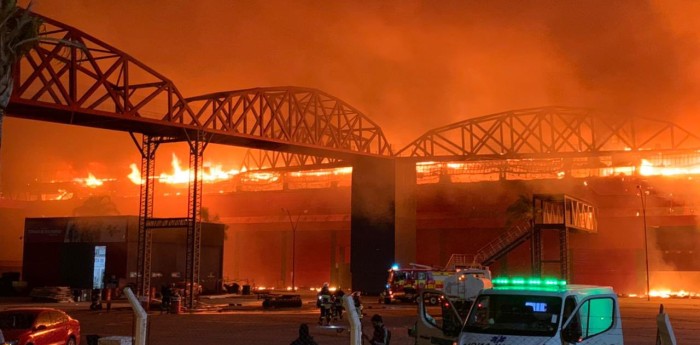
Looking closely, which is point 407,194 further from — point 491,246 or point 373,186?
point 491,246

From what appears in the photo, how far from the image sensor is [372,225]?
62.3 metres

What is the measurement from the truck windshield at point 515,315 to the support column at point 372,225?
50.1m

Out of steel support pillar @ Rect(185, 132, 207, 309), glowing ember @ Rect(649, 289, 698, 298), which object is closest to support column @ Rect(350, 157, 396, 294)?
steel support pillar @ Rect(185, 132, 207, 309)

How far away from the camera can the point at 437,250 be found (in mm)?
74125

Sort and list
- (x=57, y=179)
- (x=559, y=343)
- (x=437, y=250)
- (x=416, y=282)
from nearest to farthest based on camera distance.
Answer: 1. (x=559, y=343)
2. (x=416, y=282)
3. (x=437, y=250)
4. (x=57, y=179)

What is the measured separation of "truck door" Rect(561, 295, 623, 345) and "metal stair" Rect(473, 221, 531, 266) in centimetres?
5047

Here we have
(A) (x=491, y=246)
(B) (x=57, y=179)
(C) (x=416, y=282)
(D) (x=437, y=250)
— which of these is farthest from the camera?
(B) (x=57, y=179)

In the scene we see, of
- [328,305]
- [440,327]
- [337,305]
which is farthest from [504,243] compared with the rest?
[440,327]

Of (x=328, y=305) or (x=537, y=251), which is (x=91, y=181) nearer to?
(x=537, y=251)

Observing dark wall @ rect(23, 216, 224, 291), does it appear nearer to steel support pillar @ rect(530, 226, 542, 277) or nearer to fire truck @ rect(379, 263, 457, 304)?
fire truck @ rect(379, 263, 457, 304)

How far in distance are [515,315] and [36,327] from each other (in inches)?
507

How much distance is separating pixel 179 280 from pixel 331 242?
2248 centimetres

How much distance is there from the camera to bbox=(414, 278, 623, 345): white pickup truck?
32.6 ft

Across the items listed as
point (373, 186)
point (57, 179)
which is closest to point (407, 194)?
point (373, 186)
